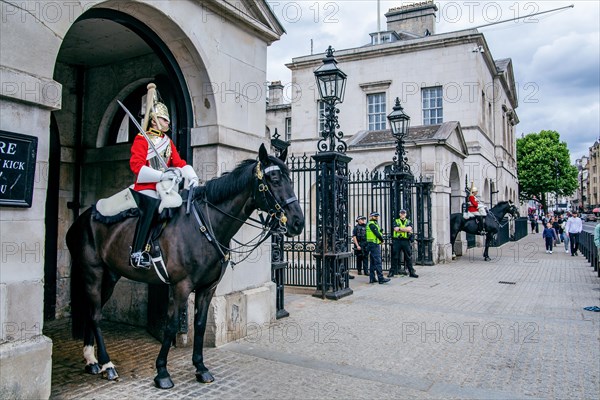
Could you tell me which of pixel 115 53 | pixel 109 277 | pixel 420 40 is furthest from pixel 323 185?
pixel 420 40

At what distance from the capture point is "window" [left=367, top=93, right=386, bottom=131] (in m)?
30.4

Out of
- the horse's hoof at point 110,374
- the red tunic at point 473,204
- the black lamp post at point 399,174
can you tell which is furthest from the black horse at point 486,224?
the horse's hoof at point 110,374

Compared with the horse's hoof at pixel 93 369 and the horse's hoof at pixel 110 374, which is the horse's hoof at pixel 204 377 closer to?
the horse's hoof at pixel 110 374

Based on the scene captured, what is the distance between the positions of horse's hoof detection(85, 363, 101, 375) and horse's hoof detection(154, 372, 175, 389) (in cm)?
79

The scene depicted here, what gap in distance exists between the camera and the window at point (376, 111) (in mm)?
30375

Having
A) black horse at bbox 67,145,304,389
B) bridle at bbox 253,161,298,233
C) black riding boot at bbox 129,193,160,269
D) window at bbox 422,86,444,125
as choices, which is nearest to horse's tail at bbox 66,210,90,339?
black horse at bbox 67,145,304,389

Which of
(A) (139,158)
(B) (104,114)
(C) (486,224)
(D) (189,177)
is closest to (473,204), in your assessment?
(C) (486,224)

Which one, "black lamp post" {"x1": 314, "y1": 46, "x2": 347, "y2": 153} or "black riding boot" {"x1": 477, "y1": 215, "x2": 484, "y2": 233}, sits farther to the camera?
"black riding boot" {"x1": 477, "y1": 215, "x2": 484, "y2": 233}

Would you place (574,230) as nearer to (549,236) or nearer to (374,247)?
(549,236)

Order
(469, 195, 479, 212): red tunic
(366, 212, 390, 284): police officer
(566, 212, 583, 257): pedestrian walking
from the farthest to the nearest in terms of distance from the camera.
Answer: (566, 212, 583, 257): pedestrian walking < (469, 195, 479, 212): red tunic < (366, 212, 390, 284): police officer

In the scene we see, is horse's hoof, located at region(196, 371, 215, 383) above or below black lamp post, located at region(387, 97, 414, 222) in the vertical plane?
below

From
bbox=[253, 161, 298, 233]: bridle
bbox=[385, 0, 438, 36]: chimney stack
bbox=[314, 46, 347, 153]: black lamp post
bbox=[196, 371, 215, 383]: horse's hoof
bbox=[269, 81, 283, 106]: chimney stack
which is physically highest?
bbox=[385, 0, 438, 36]: chimney stack

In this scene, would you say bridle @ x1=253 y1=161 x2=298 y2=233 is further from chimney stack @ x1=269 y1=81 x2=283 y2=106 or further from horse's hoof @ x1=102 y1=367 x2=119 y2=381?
chimney stack @ x1=269 y1=81 x2=283 y2=106

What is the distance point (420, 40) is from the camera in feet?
94.1
